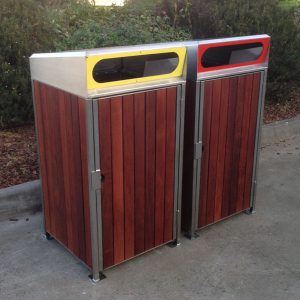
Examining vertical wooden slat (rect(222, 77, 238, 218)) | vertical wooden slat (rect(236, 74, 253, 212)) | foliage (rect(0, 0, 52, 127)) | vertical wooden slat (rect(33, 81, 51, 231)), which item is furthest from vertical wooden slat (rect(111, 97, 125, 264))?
foliage (rect(0, 0, 52, 127))

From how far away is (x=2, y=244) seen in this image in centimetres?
339

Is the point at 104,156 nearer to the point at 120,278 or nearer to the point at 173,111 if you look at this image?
the point at 173,111

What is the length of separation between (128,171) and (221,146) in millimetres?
893

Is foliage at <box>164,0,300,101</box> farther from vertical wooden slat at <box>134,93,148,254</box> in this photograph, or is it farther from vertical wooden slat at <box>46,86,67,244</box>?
vertical wooden slat at <box>46,86,67,244</box>

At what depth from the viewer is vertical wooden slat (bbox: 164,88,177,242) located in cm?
296

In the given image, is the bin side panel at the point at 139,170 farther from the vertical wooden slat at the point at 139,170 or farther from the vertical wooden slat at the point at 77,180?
the vertical wooden slat at the point at 77,180

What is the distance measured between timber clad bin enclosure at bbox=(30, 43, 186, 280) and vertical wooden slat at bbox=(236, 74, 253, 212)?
67cm

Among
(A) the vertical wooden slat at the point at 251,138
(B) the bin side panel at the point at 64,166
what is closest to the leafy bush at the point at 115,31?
(B) the bin side panel at the point at 64,166

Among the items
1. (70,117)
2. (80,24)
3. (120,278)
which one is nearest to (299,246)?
(120,278)

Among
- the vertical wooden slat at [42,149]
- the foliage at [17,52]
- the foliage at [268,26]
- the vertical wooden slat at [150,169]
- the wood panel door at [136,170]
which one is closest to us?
the wood panel door at [136,170]

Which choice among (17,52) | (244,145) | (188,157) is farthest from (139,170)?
(17,52)

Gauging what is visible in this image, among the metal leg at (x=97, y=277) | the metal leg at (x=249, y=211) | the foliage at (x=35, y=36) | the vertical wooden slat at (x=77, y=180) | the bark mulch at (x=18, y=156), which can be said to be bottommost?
the metal leg at (x=249, y=211)

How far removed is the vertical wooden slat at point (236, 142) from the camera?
3.37 metres

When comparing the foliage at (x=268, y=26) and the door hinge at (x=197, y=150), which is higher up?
the foliage at (x=268, y=26)
